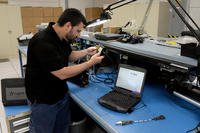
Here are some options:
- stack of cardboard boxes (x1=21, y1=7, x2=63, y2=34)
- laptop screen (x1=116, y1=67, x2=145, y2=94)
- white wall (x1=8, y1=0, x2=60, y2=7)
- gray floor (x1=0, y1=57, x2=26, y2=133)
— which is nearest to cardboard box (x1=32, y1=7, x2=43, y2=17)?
stack of cardboard boxes (x1=21, y1=7, x2=63, y2=34)

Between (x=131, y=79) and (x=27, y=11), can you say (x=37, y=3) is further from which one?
(x=131, y=79)

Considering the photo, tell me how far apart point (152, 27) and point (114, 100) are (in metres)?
3.62

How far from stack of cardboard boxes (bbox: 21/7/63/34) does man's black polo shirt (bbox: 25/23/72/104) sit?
5.44 meters

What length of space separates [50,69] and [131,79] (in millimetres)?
661

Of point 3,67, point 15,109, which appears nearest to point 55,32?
point 15,109

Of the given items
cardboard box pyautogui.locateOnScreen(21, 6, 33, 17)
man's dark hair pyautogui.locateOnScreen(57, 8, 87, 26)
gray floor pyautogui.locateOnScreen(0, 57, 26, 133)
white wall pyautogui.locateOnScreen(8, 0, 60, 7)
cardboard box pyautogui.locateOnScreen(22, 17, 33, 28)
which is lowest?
gray floor pyautogui.locateOnScreen(0, 57, 26, 133)

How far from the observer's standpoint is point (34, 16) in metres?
6.79

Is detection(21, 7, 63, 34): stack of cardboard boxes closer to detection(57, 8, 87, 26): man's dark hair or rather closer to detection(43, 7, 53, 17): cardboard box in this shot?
detection(43, 7, 53, 17): cardboard box

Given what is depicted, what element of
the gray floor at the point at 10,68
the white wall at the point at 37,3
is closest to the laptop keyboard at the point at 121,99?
the gray floor at the point at 10,68

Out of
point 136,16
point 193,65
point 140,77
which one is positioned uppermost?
point 136,16

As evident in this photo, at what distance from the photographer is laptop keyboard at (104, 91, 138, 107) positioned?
1476 millimetres

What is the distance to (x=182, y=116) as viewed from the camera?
136 centimetres

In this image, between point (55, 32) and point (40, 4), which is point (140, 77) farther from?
point (40, 4)

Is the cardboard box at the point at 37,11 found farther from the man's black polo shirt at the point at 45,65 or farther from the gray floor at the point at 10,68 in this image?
the man's black polo shirt at the point at 45,65
